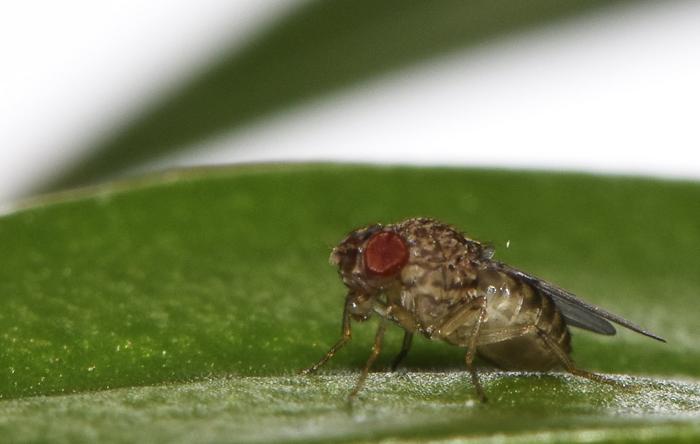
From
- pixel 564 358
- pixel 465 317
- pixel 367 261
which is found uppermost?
pixel 367 261

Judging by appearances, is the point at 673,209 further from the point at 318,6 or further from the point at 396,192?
the point at 318,6

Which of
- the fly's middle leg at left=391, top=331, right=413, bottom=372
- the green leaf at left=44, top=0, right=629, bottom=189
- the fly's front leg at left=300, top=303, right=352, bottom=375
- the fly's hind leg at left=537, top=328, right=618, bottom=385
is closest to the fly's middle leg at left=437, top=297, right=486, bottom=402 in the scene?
the fly's middle leg at left=391, top=331, right=413, bottom=372

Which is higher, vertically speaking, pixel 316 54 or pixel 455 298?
pixel 316 54

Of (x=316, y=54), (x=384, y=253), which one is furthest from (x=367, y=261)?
(x=316, y=54)

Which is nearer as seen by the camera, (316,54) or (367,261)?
(367,261)

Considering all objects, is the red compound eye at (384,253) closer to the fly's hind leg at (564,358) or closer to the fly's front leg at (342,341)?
the fly's front leg at (342,341)

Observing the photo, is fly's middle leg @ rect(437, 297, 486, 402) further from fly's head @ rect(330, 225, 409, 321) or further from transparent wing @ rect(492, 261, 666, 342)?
fly's head @ rect(330, 225, 409, 321)

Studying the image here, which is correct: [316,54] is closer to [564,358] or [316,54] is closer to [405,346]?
[405,346]
